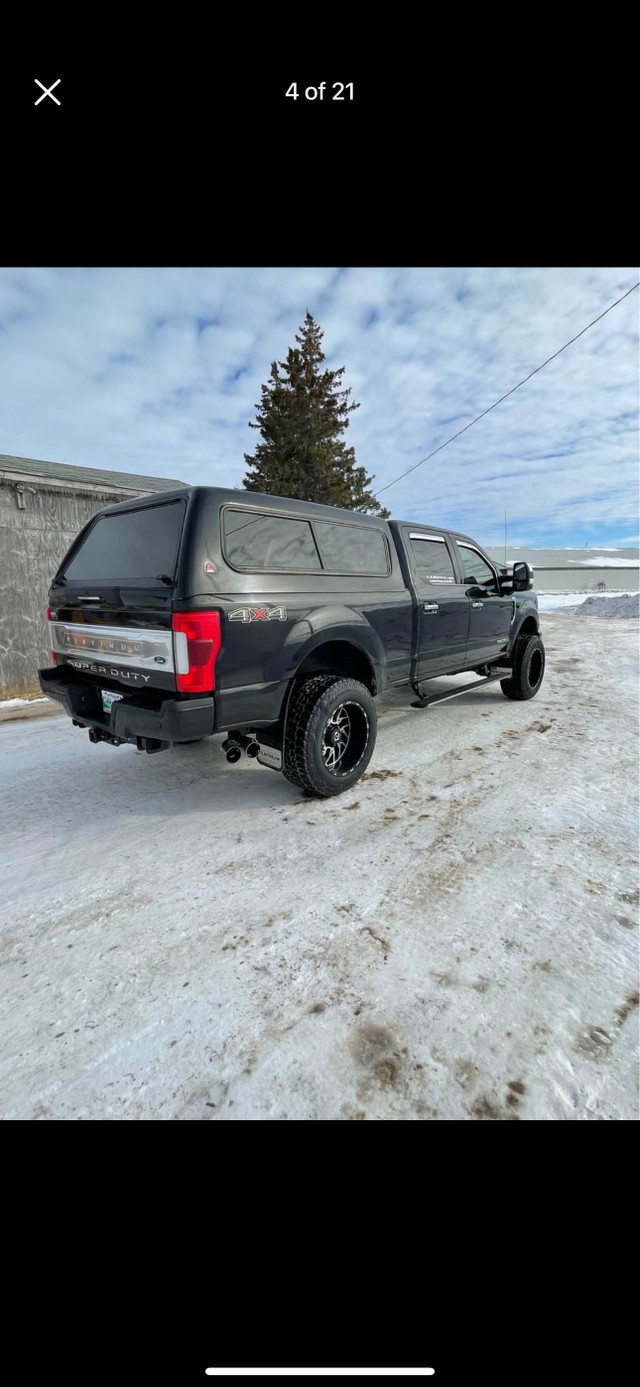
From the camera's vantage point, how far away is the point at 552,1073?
1469 mm

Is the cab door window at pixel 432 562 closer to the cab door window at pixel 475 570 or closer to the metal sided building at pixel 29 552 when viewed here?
the cab door window at pixel 475 570

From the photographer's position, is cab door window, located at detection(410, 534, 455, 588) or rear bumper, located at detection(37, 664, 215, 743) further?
cab door window, located at detection(410, 534, 455, 588)

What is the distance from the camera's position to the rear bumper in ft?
8.39

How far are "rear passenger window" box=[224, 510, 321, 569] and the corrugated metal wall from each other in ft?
17.8

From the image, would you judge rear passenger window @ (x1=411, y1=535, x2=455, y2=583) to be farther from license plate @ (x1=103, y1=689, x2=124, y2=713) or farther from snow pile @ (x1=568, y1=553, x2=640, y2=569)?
snow pile @ (x1=568, y1=553, x2=640, y2=569)

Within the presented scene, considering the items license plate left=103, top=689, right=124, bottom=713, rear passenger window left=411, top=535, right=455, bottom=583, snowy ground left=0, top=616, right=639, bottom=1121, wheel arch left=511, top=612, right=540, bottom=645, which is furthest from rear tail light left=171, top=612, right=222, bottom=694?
wheel arch left=511, top=612, right=540, bottom=645

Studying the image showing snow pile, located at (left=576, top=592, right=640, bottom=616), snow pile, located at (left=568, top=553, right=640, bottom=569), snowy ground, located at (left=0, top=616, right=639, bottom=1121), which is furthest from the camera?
snow pile, located at (left=568, top=553, right=640, bottom=569)

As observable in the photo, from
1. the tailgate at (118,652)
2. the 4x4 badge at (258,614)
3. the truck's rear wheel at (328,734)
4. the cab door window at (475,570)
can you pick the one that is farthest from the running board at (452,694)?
the tailgate at (118,652)

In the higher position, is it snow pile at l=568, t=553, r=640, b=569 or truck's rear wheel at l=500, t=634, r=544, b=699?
snow pile at l=568, t=553, r=640, b=569

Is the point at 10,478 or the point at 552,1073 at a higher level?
the point at 10,478
